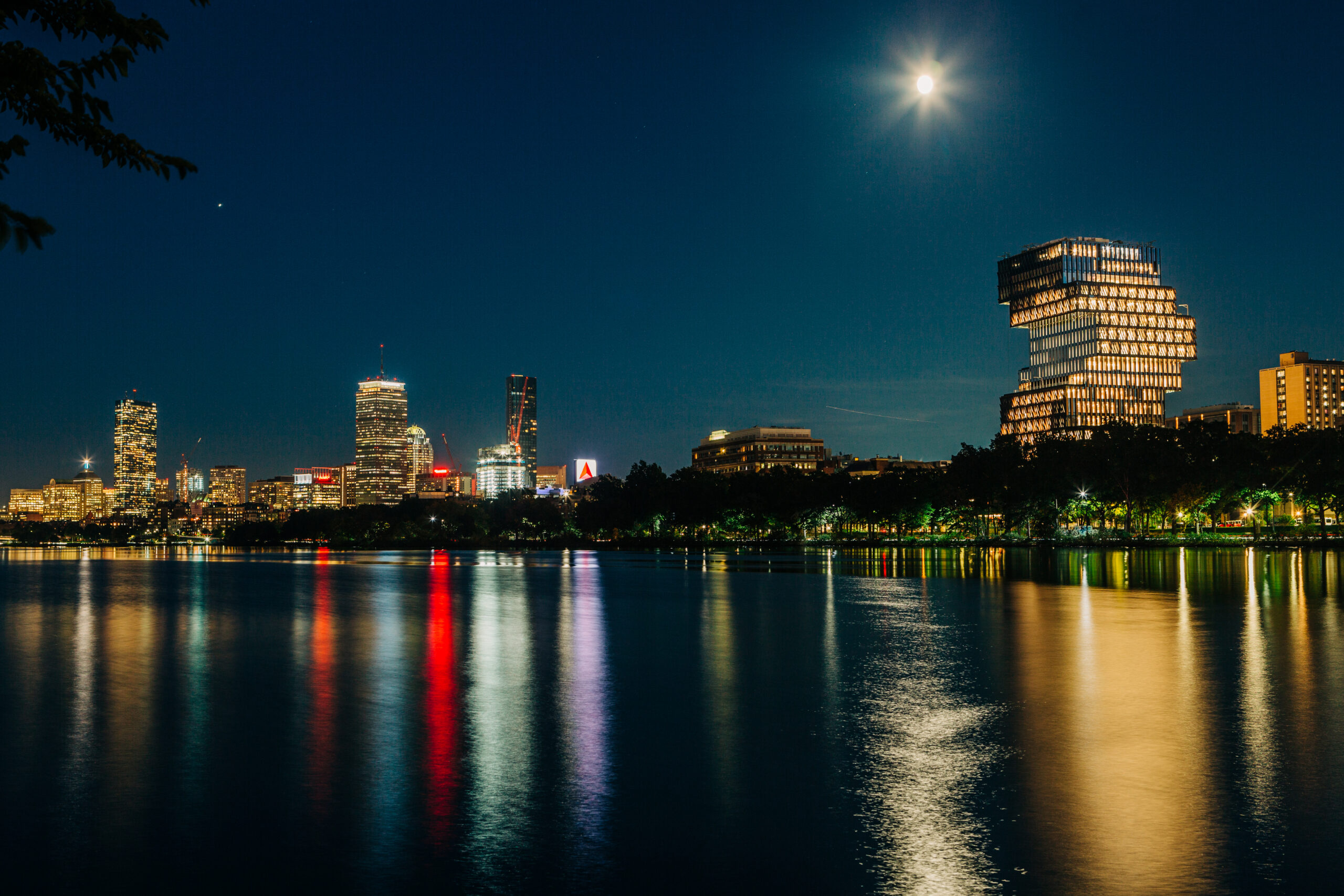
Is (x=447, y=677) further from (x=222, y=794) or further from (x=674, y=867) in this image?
(x=674, y=867)

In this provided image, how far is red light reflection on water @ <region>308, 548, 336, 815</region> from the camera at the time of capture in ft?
44.2

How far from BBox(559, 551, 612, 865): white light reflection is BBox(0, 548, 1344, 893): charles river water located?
81 mm

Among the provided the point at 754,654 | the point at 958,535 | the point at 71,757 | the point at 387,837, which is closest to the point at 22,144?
the point at 387,837

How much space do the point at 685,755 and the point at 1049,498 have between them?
137 metres

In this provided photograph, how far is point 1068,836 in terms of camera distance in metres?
10.9

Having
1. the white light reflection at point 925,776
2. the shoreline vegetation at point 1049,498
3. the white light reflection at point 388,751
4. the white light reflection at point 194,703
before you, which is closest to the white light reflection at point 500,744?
the white light reflection at point 388,751

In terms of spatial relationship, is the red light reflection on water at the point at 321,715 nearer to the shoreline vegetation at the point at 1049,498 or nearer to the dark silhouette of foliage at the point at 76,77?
the dark silhouette of foliage at the point at 76,77

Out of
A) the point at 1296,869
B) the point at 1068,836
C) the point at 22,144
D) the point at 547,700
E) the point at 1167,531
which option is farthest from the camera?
the point at 1167,531

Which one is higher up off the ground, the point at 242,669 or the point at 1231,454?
the point at 1231,454

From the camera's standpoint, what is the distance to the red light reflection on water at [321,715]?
1347 centimetres

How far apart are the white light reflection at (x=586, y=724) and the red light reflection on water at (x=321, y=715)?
3.06 metres

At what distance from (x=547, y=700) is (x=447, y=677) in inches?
156

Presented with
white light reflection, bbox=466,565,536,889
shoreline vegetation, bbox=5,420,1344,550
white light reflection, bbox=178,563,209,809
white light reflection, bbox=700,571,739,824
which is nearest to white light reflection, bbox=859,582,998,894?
white light reflection, bbox=700,571,739,824

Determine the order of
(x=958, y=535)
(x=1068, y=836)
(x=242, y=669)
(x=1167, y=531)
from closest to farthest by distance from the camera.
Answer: (x=1068, y=836), (x=242, y=669), (x=1167, y=531), (x=958, y=535)
